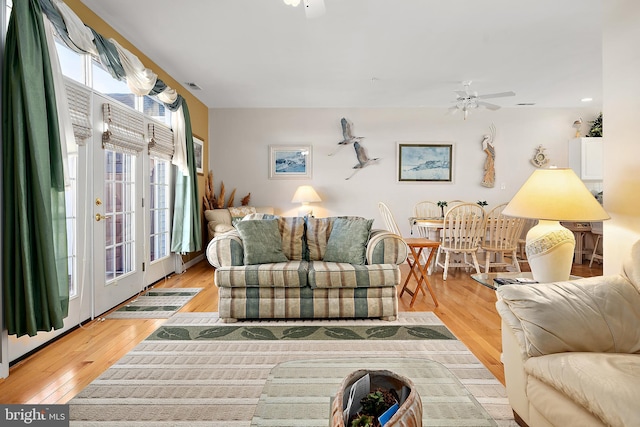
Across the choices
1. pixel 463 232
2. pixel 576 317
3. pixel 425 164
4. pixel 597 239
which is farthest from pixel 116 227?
pixel 597 239

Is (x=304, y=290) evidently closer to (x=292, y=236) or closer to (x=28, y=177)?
(x=292, y=236)

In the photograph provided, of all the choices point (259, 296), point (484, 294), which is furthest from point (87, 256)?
point (484, 294)

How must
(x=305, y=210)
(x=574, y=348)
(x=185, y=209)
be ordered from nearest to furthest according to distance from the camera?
(x=574, y=348)
(x=185, y=209)
(x=305, y=210)

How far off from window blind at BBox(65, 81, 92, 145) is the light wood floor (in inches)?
58.5

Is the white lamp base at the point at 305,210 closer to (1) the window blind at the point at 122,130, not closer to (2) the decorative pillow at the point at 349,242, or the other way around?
(2) the decorative pillow at the point at 349,242

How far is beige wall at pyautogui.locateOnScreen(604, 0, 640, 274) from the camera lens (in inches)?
74.5

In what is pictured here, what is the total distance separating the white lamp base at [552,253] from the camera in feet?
5.96

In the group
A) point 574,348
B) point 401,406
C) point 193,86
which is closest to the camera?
point 401,406

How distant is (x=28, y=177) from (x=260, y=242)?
164 cm

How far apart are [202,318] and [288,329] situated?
2.67ft

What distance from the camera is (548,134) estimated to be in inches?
232

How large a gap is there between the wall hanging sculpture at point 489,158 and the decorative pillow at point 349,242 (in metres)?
3.58

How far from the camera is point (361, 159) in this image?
5840 millimetres

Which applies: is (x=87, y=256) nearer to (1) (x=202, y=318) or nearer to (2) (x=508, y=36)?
(1) (x=202, y=318)
